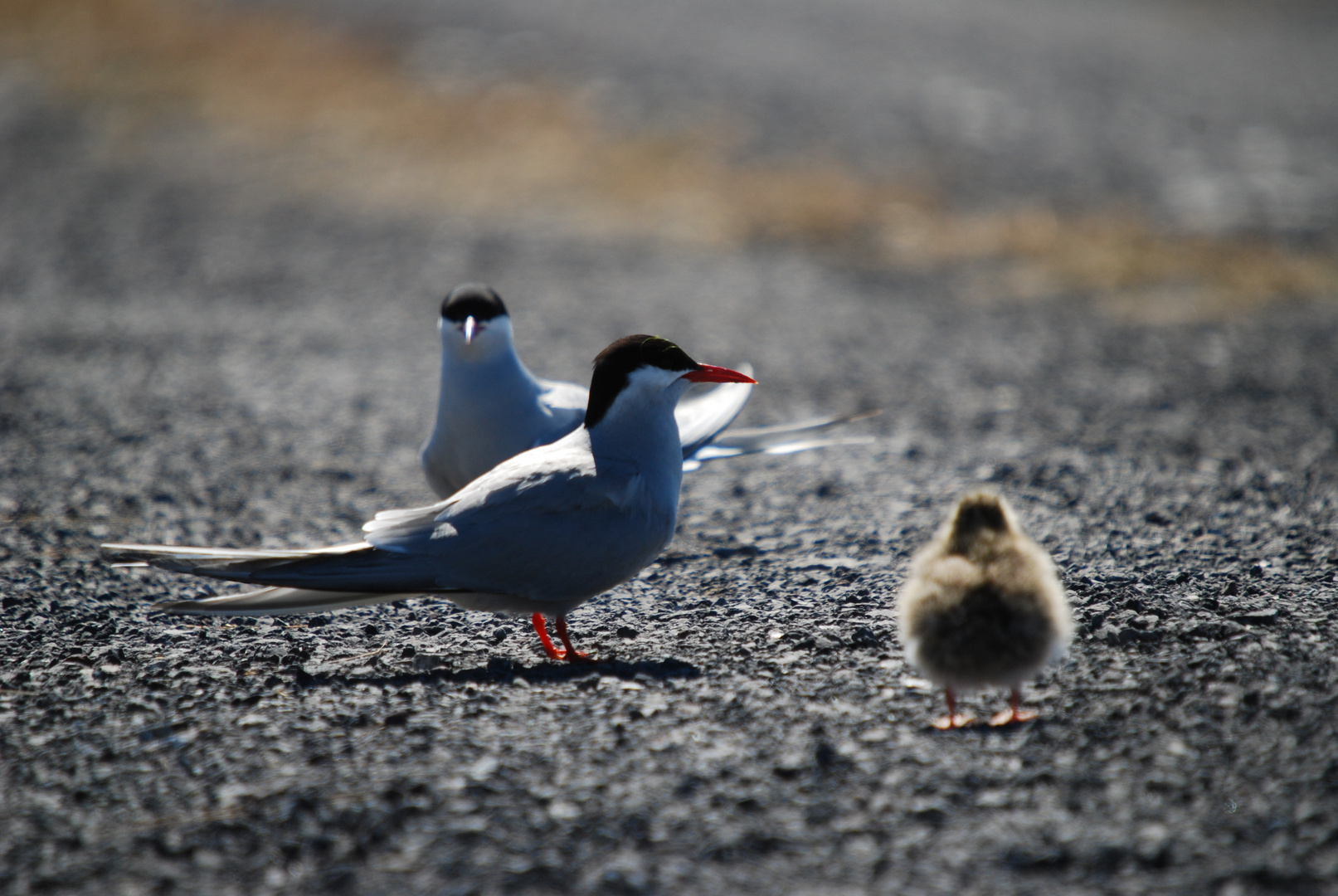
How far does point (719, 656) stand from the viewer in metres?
3.03

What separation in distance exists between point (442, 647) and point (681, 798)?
1.11 metres

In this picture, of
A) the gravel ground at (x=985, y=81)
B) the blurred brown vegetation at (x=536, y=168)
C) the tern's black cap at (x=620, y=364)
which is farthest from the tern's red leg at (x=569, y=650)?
the gravel ground at (x=985, y=81)

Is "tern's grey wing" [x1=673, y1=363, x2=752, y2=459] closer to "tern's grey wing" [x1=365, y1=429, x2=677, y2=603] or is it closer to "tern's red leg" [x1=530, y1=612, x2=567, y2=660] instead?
"tern's grey wing" [x1=365, y1=429, x2=677, y2=603]

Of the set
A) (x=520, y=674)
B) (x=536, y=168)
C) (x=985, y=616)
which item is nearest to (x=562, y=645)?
(x=520, y=674)

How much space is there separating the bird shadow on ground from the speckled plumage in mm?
651

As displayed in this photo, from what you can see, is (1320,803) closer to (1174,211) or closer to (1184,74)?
(1174,211)

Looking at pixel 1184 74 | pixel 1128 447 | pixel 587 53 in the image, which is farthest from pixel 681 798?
pixel 1184 74

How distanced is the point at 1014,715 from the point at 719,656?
82cm

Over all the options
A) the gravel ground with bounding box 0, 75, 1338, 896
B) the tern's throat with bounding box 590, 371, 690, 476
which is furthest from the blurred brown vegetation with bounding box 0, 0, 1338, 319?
the tern's throat with bounding box 590, 371, 690, 476

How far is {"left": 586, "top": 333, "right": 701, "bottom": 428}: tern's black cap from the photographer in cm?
338

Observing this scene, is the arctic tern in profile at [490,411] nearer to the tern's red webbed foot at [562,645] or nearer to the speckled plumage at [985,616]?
the tern's red webbed foot at [562,645]

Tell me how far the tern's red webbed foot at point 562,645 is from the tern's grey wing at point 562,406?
1013mm

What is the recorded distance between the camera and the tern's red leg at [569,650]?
3062 mm

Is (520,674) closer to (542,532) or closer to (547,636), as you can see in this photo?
(547,636)
